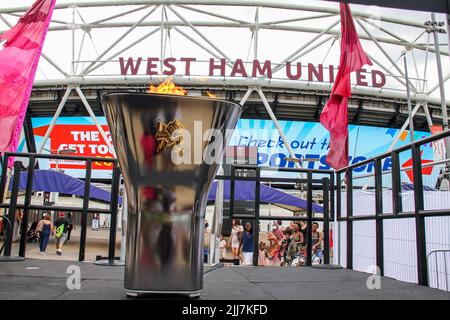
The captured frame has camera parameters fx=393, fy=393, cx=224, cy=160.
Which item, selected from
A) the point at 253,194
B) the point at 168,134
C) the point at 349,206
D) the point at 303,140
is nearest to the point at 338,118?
the point at 253,194

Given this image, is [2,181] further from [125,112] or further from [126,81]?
[126,81]

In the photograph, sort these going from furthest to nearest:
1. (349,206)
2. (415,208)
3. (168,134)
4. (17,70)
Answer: (17,70), (349,206), (415,208), (168,134)

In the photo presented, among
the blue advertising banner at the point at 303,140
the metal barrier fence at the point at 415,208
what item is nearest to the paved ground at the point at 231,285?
the metal barrier fence at the point at 415,208

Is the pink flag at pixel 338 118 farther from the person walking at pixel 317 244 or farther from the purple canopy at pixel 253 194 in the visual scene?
the person walking at pixel 317 244

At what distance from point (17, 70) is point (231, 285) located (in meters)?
8.55

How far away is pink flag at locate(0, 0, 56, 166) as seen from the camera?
8.41 m

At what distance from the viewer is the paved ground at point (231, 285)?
80.7 inches

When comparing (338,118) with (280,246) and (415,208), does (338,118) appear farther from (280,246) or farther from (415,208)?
(415,208)

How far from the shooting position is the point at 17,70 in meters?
9.01

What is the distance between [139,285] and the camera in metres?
1.99

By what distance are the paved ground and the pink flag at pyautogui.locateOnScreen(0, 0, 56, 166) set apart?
19.6 feet

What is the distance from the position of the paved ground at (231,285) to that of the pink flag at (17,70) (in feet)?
19.6
